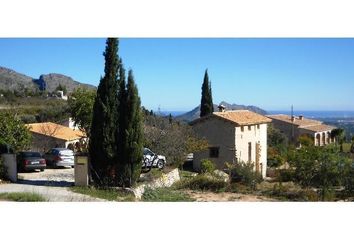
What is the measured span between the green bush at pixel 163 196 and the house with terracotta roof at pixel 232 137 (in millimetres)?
2894

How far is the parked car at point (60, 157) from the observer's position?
63.1 ft

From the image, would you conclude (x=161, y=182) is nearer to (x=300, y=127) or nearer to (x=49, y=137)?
(x=49, y=137)

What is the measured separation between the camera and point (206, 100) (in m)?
16.4

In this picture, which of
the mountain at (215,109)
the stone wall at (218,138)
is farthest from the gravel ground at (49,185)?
the mountain at (215,109)

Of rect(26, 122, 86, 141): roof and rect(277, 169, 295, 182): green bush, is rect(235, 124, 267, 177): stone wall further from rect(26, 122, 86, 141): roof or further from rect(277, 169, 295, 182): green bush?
rect(26, 122, 86, 141): roof

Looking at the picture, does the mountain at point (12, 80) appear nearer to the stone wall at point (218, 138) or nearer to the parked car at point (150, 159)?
the parked car at point (150, 159)

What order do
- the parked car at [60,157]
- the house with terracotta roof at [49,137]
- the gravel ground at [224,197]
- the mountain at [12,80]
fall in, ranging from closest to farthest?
the gravel ground at [224,197], the mountain at [12,80], the parked car at [60,157], the house with terracotta roof at [49,137]

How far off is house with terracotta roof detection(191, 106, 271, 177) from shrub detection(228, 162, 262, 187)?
35cm

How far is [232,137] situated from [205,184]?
2114 mm

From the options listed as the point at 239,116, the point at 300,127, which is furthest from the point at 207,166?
the point at 300,127

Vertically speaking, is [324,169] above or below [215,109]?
below
